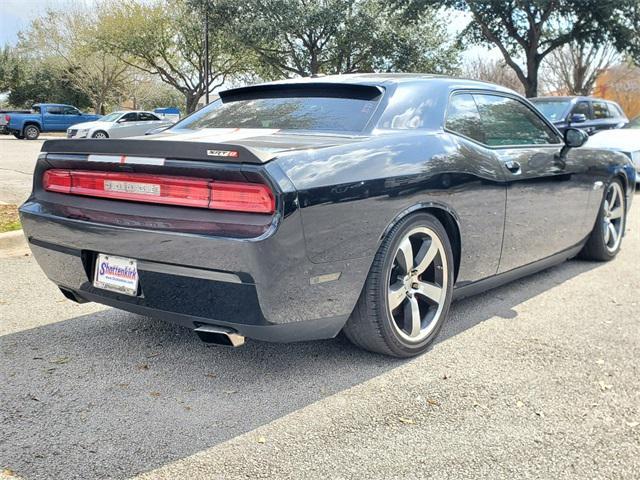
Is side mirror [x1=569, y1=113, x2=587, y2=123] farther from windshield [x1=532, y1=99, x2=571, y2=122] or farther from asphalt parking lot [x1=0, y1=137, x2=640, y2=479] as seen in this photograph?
asphalt parking lot [x1=0, y1=137, x2=640, y2=479]

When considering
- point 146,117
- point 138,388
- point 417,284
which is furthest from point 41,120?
point 417,284

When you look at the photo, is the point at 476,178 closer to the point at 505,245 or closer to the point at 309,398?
the point at 505,245

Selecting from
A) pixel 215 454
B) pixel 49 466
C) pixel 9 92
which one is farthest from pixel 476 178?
pixel 9 92

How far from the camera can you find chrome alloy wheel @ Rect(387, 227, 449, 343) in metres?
3.14

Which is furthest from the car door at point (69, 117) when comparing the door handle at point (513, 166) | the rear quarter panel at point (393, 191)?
the rear quarter panel at point (393, 191)

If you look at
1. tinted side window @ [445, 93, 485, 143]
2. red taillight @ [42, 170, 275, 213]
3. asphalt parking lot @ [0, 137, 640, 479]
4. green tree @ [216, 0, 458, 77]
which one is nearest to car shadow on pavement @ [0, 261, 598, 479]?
asphalt parking lot @ [0, 137, 640, 479]

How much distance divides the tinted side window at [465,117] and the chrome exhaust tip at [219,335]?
1.79 metres

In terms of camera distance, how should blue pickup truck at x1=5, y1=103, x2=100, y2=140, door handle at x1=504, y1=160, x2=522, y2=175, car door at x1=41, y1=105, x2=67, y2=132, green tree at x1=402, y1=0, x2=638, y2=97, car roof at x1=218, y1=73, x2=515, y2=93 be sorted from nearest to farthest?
car roof at x1=218, y1=73, x2=515, y2=93
door handle at x1=504, y1=160, x2=522, y2=175
green tree at x1=402, y1=0, x2=638, y2=97
blue pickup truck at x1=5, y1=103, x2=100, y2=140
car door at x1=41, y1=105, x2=67, y2=132

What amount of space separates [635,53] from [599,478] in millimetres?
22138

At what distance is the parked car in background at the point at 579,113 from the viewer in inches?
434

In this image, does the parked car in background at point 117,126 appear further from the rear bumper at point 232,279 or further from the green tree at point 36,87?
the green tree at point 36,87

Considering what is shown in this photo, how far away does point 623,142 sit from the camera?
9.70m

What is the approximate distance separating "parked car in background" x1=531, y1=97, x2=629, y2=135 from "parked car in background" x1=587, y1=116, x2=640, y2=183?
0.68m

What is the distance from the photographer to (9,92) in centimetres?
4644
